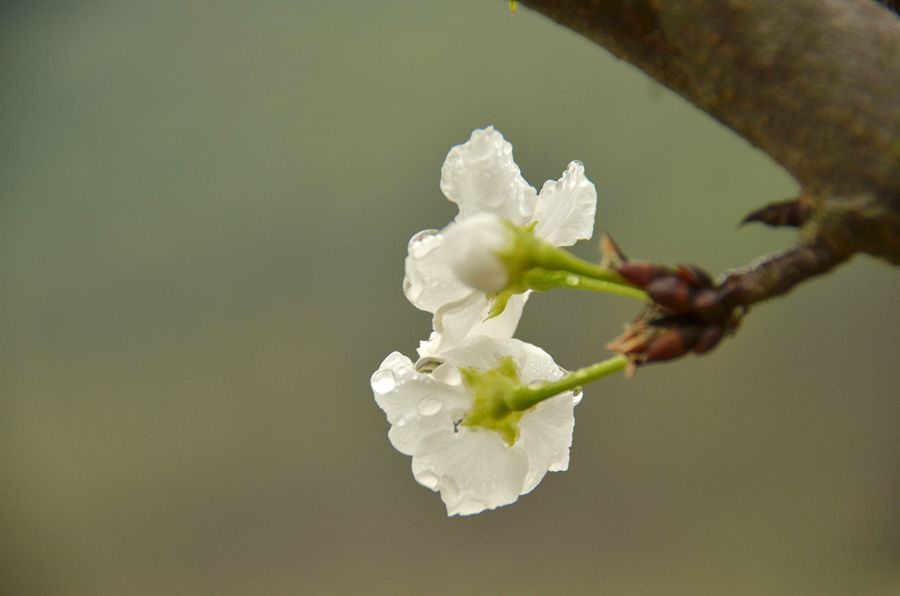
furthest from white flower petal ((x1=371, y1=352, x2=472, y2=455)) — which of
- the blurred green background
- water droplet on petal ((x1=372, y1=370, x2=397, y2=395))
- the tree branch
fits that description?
the blurred green background

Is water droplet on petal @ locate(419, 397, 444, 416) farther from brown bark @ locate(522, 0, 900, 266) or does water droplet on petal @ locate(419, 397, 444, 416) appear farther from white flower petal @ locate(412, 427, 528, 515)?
brown bark @ locate(522, 0, 900, 266)

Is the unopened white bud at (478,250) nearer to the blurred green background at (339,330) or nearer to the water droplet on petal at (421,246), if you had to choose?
the water droplet on petal at (421,246)

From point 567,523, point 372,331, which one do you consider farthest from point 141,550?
point 567,523

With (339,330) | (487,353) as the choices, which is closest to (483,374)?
(487,353)

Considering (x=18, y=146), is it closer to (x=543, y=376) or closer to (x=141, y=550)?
(x=141, y=550)

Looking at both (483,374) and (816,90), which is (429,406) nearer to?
(483,374)

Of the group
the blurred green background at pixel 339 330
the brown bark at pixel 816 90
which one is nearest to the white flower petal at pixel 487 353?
the brown bark at pixel 816 90
